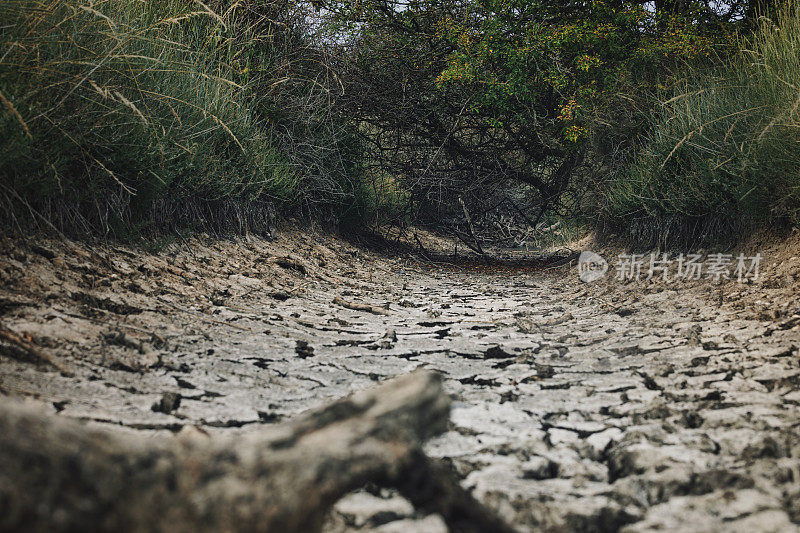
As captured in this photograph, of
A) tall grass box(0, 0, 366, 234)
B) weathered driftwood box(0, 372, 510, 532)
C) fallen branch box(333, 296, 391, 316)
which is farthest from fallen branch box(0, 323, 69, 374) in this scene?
fallen branch box(333, 296, 391, 316)

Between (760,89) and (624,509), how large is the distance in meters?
3.51

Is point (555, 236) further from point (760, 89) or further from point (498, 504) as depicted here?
point (498, 504)

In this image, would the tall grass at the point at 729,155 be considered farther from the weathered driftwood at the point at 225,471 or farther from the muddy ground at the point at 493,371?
the weathered driftwood at the point at 225,471

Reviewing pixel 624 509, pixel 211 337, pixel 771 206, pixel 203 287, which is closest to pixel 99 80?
pixel 203 287

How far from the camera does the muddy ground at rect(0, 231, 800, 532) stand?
1227 millimetres

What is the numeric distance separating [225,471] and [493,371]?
173 cm

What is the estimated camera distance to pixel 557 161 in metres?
7.98

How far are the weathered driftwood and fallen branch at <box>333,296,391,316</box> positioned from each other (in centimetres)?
281

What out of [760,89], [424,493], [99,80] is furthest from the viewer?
[760,89]

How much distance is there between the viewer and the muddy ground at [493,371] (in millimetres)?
1227

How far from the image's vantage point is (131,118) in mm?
2998

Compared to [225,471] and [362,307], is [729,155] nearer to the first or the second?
[362,307]

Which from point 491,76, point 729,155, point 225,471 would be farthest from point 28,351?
point 491,76

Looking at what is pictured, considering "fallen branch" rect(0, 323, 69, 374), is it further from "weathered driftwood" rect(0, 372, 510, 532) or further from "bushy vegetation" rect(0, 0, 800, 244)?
"weathered driftwood" rect(0, 372, 510, 532)
